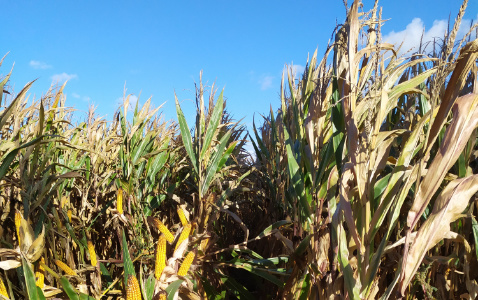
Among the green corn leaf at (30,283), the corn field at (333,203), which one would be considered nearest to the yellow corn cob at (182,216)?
the corn field at (333,203)

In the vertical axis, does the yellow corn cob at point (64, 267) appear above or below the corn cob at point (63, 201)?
below

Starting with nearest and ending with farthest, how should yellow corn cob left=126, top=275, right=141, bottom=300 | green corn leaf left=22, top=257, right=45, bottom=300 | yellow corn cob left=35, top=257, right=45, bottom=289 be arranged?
yellow corn cob left=126, top=275, right=141, bottom=300 → green corn leaf left=22, top=257, right=45, bottom=300 → yellow corn cob left=35, top=257, right=45, bottom=289

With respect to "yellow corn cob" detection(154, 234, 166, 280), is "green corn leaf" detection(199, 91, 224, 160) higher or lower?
higher

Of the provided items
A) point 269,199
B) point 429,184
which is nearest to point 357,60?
point 429,184

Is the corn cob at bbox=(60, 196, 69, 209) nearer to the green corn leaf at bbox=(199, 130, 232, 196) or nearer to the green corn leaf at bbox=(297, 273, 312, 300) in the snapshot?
the green corn leaf at bbox=(199, 130, 232, 196)

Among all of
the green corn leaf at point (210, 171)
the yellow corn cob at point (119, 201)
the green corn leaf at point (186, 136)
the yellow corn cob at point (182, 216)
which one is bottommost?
the yellow corn cob at point (182, 216)

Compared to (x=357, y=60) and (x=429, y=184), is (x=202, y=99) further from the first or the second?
(x=429, y=184)

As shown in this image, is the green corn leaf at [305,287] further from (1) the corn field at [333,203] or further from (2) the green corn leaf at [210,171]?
(2) the green corn leaf at [210,171]

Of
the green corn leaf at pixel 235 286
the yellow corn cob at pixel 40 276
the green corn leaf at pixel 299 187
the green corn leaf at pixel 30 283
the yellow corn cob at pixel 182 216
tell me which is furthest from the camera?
the green corn leaf at pixel 235 286

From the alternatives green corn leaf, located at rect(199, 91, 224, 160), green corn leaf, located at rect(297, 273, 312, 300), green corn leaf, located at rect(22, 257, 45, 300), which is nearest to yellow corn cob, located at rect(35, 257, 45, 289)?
green corn leaf, located at rect(22, 257, 45, 300)

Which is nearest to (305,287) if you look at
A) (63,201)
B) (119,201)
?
(119,201)

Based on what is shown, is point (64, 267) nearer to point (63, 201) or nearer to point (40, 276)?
point (40, 276)

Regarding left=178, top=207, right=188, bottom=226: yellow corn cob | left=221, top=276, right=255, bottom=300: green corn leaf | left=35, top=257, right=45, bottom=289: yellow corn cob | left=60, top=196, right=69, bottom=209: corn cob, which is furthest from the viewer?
left=60, top=196, right=69, bottom=209: corn cob

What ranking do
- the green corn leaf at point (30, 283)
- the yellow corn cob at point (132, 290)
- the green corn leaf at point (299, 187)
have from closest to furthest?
the yellow corn cob at point (132, 290), the green corn leaf at point (30, 283), the green corn leaf at point (299, 187)
